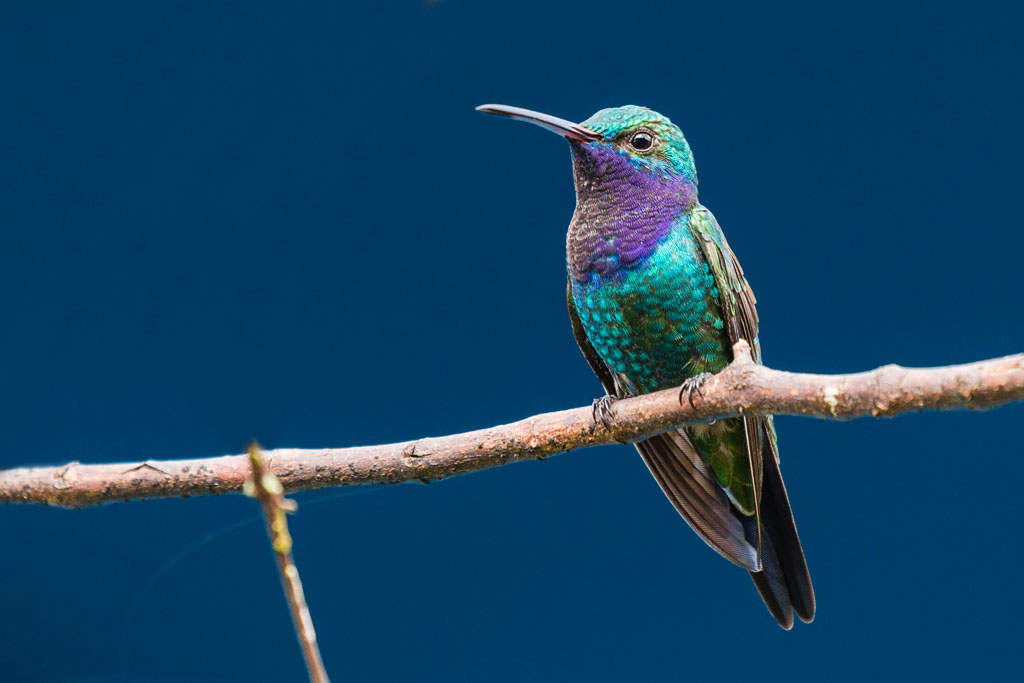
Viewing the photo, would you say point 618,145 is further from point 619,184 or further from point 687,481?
point 687,481

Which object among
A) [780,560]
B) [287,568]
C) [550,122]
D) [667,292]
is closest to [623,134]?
[550,122]

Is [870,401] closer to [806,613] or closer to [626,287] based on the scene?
[626,287]

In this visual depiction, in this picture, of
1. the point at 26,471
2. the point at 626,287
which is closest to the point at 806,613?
the point at 626,287

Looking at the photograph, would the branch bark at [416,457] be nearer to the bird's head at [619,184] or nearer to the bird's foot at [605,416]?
the bird's foot at [605,416]

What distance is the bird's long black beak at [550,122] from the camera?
5.87 feet

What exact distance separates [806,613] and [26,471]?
161 cm

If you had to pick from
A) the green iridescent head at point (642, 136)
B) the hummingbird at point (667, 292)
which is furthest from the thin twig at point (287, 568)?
the green iridescent head at point (642, 136)

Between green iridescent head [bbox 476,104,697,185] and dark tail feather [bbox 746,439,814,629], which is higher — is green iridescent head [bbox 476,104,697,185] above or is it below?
above

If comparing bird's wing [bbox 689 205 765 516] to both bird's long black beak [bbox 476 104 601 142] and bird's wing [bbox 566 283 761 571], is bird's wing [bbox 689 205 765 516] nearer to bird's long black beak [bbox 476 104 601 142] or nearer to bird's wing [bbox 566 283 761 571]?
bird's wing [bbox 566 283 761 571]

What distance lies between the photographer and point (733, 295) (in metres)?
1.79

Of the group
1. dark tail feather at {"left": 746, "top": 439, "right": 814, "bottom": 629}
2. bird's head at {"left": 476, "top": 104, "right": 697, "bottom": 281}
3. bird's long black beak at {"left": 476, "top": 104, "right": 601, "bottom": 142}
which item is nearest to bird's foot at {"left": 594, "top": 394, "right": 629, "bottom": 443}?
bird's head at {"left": 476, "top": 104, "right": 697, "bottom": 281}

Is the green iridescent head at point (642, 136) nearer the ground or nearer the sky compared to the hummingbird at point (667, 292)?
nearer the sky

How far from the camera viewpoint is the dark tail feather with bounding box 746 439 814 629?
73.2 inches

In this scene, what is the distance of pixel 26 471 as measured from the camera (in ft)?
5.86
